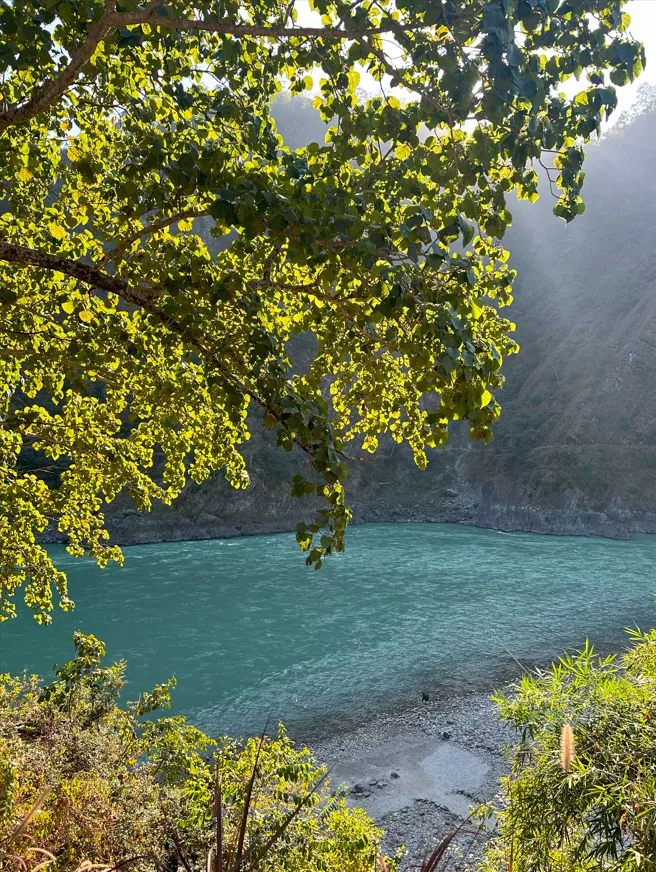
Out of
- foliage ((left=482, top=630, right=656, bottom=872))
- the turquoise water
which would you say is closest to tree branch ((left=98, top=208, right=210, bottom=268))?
foliage ((left=482, top=630, right=656, bottom=872))

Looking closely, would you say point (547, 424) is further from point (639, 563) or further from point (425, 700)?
point (425, 700)

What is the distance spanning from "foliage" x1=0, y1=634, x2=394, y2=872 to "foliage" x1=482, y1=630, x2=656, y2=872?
109cm

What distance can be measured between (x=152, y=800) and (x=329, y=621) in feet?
44.7

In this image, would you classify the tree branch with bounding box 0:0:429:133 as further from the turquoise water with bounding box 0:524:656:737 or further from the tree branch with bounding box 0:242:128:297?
the turquoise water with bounding box 0:524:656:737

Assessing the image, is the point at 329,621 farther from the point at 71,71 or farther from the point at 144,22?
the point at 144,22

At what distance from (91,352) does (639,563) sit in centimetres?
2618

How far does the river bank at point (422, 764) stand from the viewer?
9055 mm

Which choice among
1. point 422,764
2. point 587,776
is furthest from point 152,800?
point 422,764

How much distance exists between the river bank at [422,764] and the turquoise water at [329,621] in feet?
2.09

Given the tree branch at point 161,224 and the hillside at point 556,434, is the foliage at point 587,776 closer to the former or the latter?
the tree branch at point 161,224

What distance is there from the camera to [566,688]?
174 inches

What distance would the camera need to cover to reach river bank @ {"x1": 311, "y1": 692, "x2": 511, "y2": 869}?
9055mm

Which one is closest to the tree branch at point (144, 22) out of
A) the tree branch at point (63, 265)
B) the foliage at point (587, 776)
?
the tree branch at point (63, 265)

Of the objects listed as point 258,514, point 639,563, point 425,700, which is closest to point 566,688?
point 425,700
